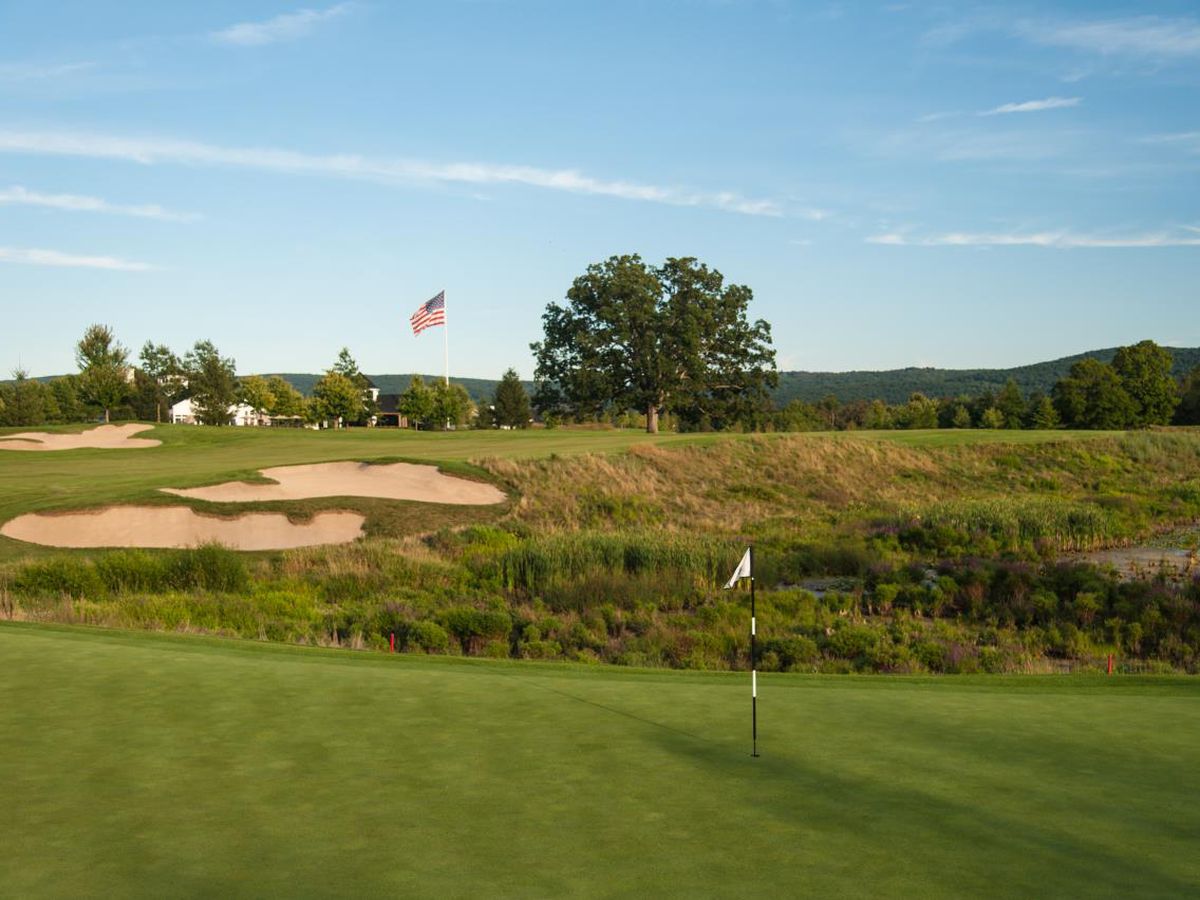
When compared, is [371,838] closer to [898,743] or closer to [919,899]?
[919,899]

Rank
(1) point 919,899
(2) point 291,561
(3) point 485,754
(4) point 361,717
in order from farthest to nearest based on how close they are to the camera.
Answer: (2) point 291,561
(4) point 361,717
(3) point 485,754
(1) point 919,899

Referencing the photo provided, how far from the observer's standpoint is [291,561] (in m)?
20.7

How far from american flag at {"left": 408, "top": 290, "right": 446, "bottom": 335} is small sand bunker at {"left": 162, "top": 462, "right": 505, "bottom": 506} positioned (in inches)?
1069

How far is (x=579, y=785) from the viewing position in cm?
500

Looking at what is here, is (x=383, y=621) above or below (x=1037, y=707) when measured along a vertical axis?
below

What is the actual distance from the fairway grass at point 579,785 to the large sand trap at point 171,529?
1445 centimetres

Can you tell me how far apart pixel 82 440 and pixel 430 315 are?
64.0 ft

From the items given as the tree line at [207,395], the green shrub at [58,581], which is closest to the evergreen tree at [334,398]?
the tree line at [207,395]

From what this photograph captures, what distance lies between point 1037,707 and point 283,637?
10.5 m

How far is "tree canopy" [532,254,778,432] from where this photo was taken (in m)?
62.8

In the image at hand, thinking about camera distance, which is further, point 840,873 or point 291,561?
point 291,561

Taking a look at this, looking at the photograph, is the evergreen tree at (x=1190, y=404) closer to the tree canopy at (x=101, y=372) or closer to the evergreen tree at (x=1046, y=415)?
the evergreen tree at (x=1046, y=415)

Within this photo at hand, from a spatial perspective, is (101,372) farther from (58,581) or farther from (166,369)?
(58,581)

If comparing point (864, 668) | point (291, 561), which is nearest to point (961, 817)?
Answer: point (864, 668)
